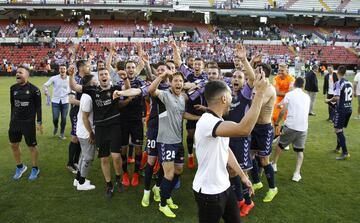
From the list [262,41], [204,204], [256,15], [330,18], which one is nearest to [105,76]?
[204,204]

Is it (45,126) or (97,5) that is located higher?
(97,5)

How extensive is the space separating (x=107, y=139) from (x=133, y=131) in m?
0.82

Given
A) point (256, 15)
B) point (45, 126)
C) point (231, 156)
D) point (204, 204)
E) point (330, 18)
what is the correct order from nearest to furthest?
point (204, 204) < point (231, 156) < point (45, 126) < point (256, 15) < point (330, 18)

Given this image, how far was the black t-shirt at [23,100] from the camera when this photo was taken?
635cm

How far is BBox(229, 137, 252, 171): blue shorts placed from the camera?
198 inches

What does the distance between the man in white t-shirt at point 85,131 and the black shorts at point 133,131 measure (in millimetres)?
670

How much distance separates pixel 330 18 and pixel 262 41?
15.0 metres

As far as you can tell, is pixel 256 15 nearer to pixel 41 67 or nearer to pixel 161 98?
pixel 41 67

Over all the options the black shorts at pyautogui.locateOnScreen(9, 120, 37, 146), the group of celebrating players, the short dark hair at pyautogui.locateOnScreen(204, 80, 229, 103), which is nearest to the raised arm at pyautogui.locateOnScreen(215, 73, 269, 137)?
the short dark hair at pyautogui.locateOnScreen(204, 80, 229, 103)

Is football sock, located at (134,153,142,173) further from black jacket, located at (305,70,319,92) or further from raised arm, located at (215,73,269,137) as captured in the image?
black jacket, located at (305,70,319,92)

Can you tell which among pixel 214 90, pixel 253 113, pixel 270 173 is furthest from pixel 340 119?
pixel 253 113

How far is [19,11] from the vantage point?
42219mm

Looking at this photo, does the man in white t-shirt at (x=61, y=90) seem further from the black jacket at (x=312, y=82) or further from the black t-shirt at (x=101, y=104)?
the black jacket at (x=312, y=82)

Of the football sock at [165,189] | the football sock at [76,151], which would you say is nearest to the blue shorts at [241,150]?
the football sock at [165,189]
